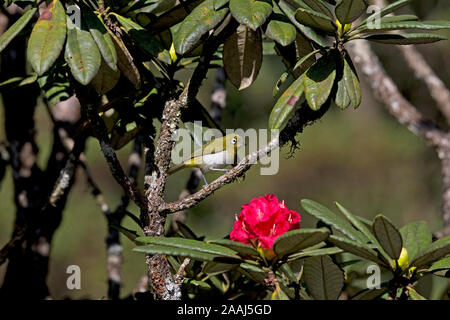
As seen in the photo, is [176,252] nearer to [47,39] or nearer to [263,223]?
[263,223]

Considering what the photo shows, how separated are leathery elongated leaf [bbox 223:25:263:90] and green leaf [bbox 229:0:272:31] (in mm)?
132

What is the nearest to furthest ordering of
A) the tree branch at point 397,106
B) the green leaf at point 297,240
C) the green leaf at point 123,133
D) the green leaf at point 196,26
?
the green leaf at point 297,240
the green leaf at point 196,26
the green leaf at point 123,133
the tree branch at point 397,106

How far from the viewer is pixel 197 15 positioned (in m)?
0.91

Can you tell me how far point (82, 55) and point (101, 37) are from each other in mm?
51

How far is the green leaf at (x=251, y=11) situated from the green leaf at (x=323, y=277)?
1.29 feet

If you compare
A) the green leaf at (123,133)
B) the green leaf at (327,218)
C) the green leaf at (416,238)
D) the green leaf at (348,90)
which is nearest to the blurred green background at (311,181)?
the green leaf at (123,133)

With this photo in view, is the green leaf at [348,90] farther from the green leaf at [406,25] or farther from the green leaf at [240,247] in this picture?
the green leaf at [240,247]

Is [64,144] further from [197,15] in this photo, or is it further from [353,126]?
[353,126]

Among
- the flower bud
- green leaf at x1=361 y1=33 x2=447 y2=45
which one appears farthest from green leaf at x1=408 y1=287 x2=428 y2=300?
green leaf at x1=361 y1=33 x2=447 y2=45

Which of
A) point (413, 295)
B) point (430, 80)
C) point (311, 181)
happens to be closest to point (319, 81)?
point (413, 295)

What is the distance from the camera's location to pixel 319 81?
931 millimetres

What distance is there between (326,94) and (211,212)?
2788mm

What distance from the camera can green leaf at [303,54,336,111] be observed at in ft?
2.98

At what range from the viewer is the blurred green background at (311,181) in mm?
3289
